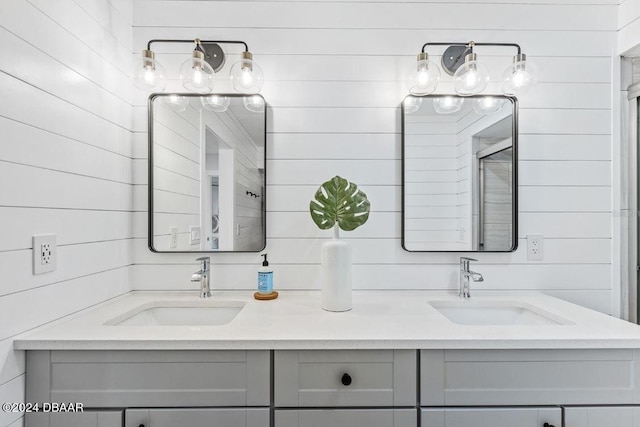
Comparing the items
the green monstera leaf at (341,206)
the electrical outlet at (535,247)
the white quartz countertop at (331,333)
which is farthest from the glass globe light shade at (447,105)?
the white quartz countertop at (331,333)

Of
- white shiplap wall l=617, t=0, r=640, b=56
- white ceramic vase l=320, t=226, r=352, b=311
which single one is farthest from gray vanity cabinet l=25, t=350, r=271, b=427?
white shiplap wall l=617, t=0, r=640, b=56

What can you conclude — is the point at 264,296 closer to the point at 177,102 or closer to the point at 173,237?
the point at 173,237

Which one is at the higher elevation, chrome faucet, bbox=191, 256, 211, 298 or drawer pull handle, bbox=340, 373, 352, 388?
chrome faucet, bbox=191, 256, 211, 298

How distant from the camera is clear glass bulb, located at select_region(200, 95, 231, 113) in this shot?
1.50 meters

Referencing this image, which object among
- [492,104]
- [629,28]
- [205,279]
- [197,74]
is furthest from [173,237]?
[629,28]

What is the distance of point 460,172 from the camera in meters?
1.49

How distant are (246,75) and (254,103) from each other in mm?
142

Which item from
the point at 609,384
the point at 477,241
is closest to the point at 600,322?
the point at 609,384

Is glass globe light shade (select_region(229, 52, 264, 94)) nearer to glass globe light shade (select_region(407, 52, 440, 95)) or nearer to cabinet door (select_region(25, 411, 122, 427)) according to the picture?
glass globe light shade (select_region(407, 52, 440, 95))

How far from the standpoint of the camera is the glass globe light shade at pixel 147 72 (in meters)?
1.34

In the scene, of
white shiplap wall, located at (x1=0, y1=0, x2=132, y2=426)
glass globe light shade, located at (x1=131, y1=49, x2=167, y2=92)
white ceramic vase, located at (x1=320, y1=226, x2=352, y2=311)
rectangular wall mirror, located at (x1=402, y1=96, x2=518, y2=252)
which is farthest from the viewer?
→ rectangular wall mirror, located at (x1=402, y1=96, x2=518, y2=252)

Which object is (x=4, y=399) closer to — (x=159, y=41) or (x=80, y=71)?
(x=80, y=71)

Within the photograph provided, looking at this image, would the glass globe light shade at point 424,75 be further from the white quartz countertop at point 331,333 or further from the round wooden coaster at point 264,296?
the round wooden coaster at point 264,296

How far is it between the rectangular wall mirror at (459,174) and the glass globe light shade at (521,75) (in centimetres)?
12
